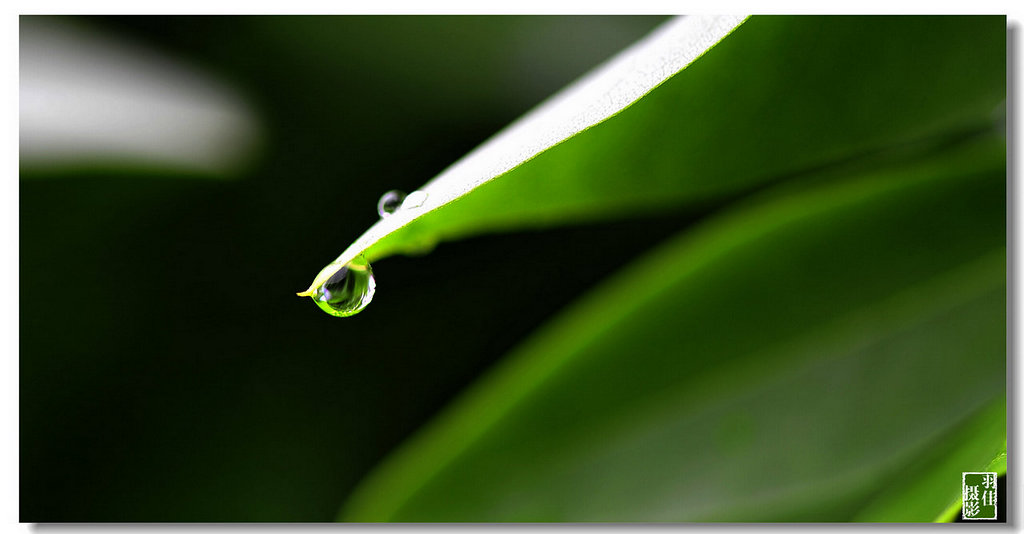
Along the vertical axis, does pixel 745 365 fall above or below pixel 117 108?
below

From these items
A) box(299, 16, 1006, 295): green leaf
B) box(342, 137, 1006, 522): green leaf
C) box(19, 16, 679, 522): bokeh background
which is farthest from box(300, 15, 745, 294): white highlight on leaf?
box(19, 16, 679, 522): bokeh background

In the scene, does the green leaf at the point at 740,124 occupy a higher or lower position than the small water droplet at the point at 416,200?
higher

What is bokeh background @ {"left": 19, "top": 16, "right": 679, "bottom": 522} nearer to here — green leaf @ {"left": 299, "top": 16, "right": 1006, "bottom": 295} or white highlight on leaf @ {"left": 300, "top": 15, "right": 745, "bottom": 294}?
green leaf @ {"left": 299, "top": 16, "right": 1006, "bottom": 295}

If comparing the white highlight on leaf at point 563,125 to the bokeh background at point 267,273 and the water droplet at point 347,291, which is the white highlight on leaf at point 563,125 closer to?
the water droplet at point 347,291

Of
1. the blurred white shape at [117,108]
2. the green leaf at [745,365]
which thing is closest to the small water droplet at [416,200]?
the green leaf at [745,365]

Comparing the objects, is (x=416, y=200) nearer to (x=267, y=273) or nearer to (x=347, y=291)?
(x=347, y=291)

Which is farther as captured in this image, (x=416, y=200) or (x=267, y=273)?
(x=267, y=273)

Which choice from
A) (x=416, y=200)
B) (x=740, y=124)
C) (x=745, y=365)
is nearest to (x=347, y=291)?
(x=416, y=200)
